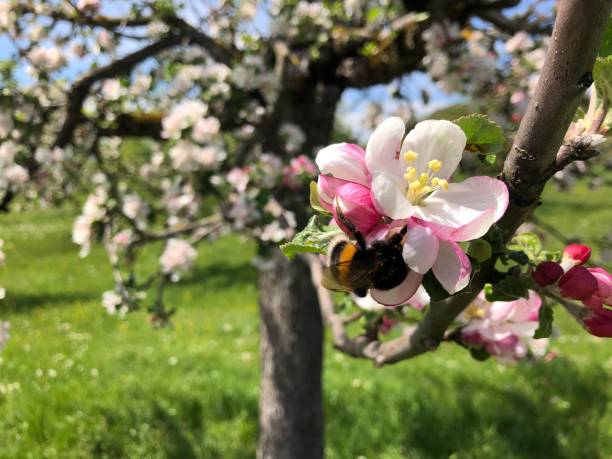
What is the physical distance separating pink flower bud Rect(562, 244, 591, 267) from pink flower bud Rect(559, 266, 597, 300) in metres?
0.06

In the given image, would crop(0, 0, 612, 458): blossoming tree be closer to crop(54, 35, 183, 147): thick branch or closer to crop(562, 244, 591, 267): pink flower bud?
crop(54, 35, 183, 147): thick branch

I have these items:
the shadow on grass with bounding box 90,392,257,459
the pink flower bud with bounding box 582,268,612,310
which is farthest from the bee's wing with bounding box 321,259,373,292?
the shadow on grass with bounding box 90,392,257,459

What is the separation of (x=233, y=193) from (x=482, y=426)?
105 inches

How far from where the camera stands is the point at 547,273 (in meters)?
0.81

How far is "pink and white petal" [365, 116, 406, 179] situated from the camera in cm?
71

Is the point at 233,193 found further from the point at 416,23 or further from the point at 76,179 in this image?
the point at 416,23

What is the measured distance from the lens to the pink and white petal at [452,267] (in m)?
0.67

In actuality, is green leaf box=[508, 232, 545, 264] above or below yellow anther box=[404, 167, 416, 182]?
below

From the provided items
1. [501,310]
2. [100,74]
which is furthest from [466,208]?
[100,74]

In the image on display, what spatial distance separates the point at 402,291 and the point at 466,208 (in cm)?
14

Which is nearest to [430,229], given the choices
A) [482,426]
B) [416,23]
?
[416,23]

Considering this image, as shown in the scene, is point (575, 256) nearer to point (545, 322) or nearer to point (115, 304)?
point (545, 322)

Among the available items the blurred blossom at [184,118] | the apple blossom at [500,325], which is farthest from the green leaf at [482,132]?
the blurred blossom at [184,118]

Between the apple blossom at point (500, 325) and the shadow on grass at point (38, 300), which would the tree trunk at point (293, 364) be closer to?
the apple blossom at point (500, 325)
